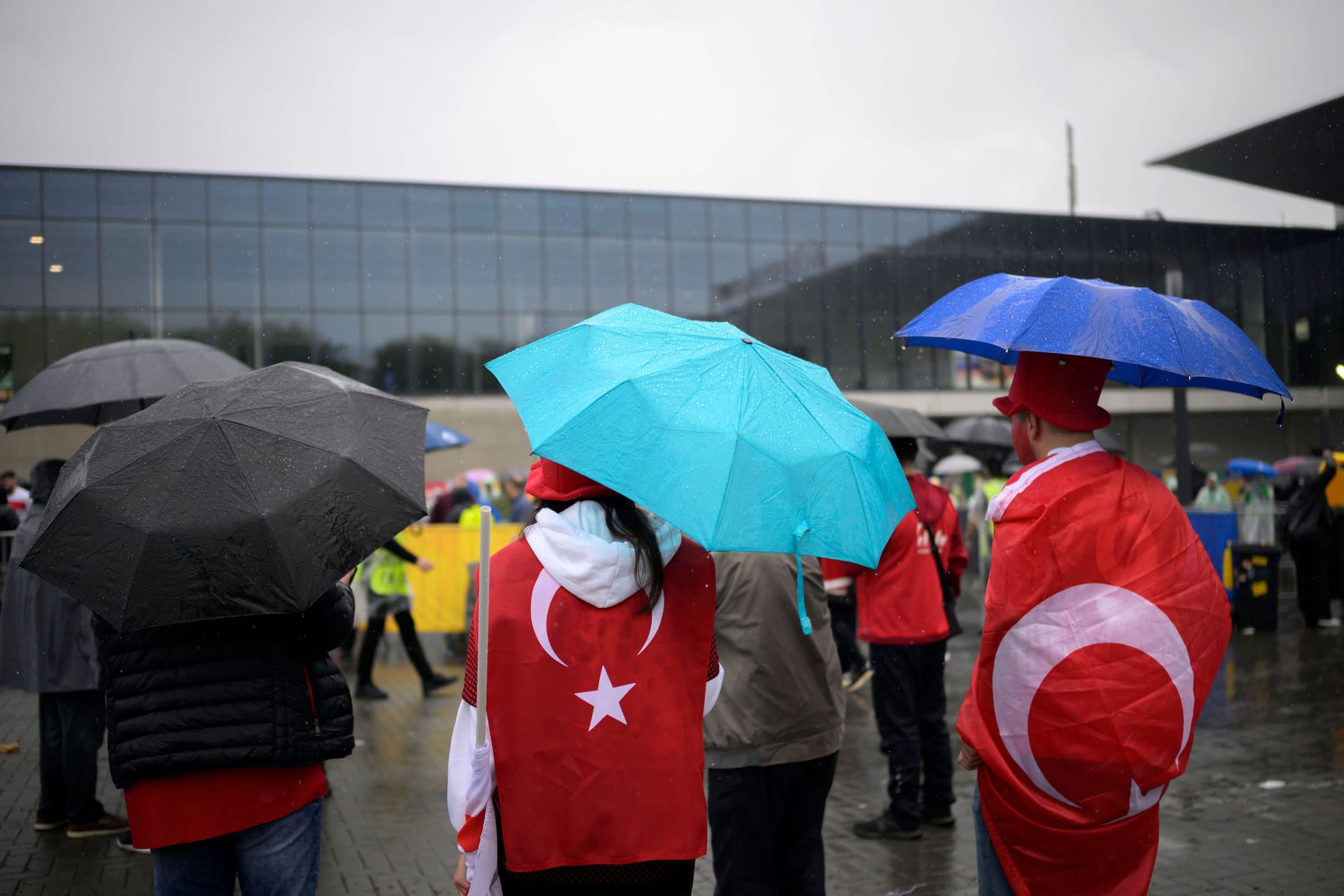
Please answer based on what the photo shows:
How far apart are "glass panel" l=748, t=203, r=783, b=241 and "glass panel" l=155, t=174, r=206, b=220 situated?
16.4 m

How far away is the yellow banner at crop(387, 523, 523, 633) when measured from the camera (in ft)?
44.1

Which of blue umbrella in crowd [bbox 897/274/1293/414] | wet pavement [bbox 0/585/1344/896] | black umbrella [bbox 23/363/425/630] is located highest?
blue umbrella in crowd [bbox 897/274/1293/414]

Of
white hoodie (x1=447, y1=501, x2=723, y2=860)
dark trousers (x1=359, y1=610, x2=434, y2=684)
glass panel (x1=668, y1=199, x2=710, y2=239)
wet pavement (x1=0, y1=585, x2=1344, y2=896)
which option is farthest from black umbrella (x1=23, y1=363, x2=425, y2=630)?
glass panel (x1=668, y1=199, x2=710, y2=239)

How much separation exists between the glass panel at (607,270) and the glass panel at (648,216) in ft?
2.37

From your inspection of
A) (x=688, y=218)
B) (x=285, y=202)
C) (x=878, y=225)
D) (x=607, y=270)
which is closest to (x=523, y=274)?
(x=607, y=270)

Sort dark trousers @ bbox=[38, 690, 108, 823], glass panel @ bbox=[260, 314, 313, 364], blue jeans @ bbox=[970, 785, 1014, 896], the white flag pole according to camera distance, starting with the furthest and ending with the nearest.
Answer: glass panel @ bbox=[260, 314, 313, 364]
dark trousers @ bbox=[38, 690, 108, 823]
blue jeans @ bbox=[970, 785, 1014, 896]
the white flag pole

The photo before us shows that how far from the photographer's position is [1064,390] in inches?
128

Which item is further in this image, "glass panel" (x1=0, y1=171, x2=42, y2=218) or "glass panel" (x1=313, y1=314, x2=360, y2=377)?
"glass panel" (x1=313, y1=314, x2=360, y2=377)

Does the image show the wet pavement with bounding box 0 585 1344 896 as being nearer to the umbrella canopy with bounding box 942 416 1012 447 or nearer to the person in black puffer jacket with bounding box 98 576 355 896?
the person in black puffer jacket with bounding box 98 576 355 896

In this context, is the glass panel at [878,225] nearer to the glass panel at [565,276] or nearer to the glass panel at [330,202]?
the glass panel at [565,276]

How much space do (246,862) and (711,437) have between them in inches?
75.2

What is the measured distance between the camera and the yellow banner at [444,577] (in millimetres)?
13445

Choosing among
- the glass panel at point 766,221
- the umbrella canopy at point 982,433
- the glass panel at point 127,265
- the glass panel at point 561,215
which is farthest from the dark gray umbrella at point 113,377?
the glass panel at point 766,221

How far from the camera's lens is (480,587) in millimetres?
2336
